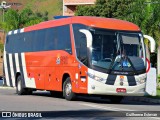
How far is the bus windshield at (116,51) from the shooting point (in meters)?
21.4

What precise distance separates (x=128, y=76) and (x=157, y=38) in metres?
17.5

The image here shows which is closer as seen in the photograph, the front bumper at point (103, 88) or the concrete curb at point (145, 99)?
the front bumper at point (103, 88)

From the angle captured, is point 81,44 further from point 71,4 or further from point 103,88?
point 71,4

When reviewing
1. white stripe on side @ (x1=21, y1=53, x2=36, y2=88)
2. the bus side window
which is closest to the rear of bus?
the bus side window

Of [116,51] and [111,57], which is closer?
[111,57]

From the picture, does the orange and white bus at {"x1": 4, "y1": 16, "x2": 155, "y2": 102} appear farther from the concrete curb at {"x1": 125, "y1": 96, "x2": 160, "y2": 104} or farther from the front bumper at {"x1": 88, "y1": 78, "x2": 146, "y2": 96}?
the concrete curb at {"x1": 125, "y1": 96, "x2": 160, "y2": 104}

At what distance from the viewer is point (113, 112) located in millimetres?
17031

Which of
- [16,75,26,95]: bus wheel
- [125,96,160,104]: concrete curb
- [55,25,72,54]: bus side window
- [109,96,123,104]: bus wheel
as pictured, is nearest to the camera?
[55,25,72,54]: bus side window

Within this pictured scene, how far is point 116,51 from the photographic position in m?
21.7

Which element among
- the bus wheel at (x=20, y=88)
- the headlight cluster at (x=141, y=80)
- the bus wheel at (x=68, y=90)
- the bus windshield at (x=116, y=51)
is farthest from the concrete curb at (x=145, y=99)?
the bus wheel at (x=20, y=88)

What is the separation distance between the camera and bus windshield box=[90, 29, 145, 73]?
2141 cm

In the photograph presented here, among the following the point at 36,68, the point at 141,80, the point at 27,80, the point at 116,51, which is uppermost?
the point at 116,51

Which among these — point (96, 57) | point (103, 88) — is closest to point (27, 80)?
point (96, 57)

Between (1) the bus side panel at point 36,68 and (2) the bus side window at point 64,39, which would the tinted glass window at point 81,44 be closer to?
(2) the bus side window at point 64,39
